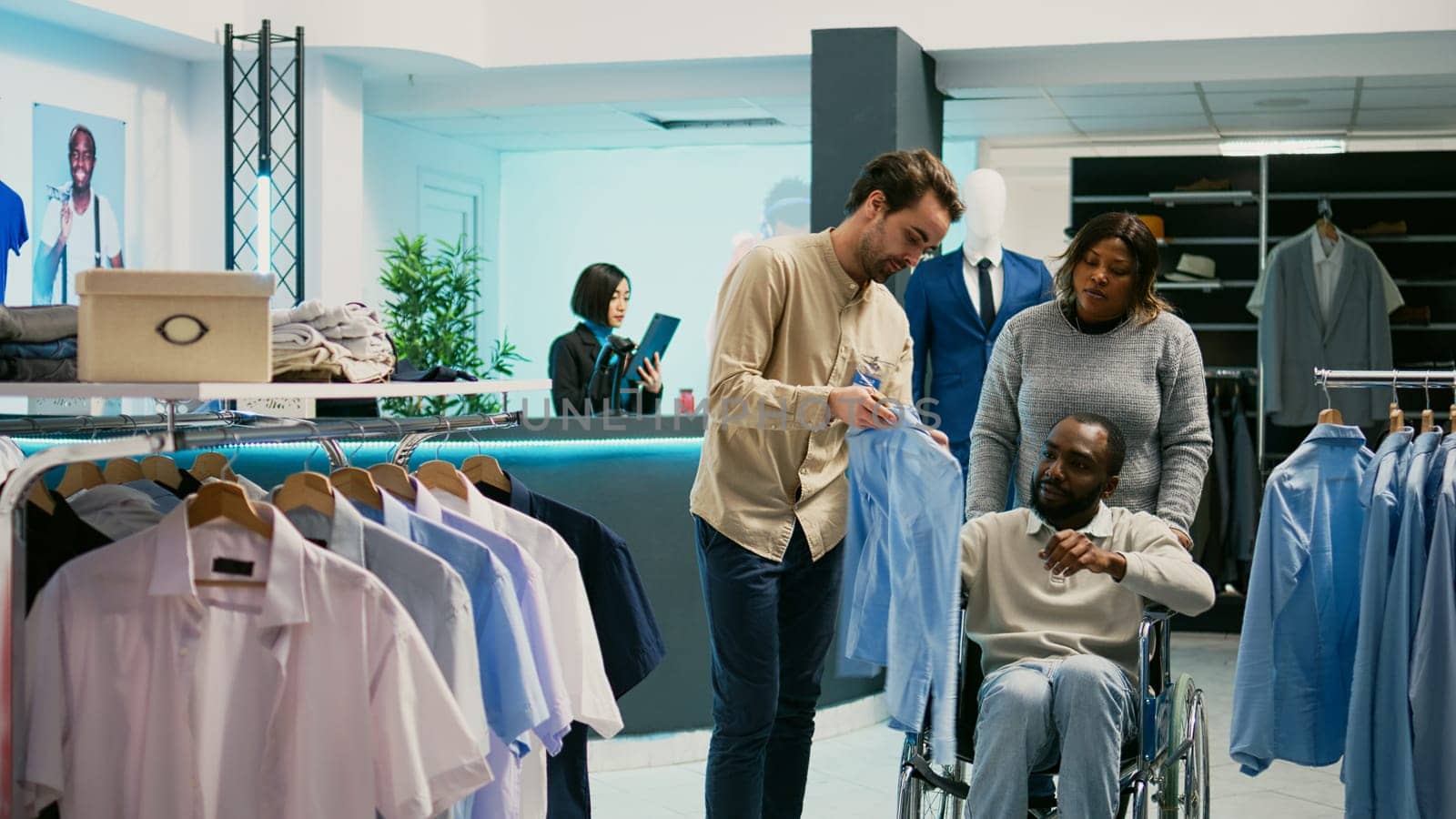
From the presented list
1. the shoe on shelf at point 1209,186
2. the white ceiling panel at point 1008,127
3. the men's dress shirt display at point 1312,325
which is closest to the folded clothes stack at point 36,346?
the men's dress shirt display at point 1312,325

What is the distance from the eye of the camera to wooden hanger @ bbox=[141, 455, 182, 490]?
8.09 feet

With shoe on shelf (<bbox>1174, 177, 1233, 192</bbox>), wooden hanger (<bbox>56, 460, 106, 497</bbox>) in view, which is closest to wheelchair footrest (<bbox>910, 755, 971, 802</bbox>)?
wooden hanger (<bbox>56, 460, 106, 497</bbox>)

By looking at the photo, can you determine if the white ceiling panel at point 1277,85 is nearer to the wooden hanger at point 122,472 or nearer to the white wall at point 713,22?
the white wall at point 713,22

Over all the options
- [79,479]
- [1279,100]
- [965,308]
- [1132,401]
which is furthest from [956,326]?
[1279,100]

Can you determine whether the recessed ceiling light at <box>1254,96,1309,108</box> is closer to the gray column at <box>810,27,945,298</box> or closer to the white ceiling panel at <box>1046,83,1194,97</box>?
the white ceiling panel at <box>1046,83,1194,97</box>

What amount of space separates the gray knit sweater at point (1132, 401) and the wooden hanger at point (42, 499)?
5.92 feet

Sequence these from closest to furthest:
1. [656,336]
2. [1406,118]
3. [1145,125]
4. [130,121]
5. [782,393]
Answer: [782,393] → [656,336] → [130,121] → [1406,118] → [1145,125]

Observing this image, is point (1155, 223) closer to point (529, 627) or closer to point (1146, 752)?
point (1146, 752)

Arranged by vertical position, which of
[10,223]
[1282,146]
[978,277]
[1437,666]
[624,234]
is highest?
[1282,146]

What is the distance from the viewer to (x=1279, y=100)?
7.76 metres

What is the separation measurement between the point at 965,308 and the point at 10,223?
134 inches

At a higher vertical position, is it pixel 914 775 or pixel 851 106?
Result: pixel 851 106

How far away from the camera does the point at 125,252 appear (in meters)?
6.82

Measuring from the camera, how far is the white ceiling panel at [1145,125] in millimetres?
8422
